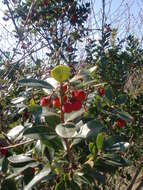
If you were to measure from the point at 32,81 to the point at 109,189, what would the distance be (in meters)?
2.01

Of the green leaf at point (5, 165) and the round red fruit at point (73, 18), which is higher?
the round red fruit at point (73, 18)

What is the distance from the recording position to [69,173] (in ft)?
3.52

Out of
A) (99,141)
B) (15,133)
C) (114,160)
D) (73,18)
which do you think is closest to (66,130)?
(99,141)

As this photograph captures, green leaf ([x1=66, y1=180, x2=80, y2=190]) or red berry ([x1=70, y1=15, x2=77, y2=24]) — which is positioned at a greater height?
red berry ([x1=70, y1=15, x2=77, y2=24])

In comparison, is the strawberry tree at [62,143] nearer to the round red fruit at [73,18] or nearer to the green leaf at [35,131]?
the green leaf at [35,131]

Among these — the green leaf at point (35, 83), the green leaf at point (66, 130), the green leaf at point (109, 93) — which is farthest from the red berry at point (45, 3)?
the green leaf at point (66, 130)

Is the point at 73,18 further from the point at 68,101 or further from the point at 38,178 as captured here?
the point at 38,178

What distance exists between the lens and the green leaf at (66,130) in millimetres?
966

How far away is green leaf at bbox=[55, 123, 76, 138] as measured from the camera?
966 mm

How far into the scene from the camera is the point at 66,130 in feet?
3.24

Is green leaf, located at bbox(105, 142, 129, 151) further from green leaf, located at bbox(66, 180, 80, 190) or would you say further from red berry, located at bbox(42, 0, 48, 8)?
red berry, located at bbox(42, 0, 48, 8)

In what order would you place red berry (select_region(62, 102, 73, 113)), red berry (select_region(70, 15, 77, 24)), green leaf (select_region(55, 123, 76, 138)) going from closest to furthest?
green leaf (select_region(55, 123, 76, 138)) → red berry (select_region(62, 102, 73, 113)) → red berry (select_region(70, 15, 77, 24))

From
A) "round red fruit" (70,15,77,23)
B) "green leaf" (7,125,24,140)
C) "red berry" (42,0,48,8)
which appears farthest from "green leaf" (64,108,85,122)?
"red berry" (42,0,48,8)

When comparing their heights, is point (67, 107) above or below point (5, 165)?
above
